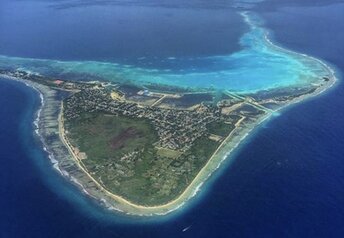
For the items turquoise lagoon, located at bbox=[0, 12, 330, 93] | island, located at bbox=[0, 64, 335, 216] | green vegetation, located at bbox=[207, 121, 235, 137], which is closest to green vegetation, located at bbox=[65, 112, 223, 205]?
island, located at bbox=[0, 64, 335, 216]

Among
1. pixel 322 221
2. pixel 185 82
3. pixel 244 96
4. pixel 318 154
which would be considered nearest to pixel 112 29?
pixel 185 82

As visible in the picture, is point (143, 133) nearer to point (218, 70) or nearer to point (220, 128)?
point (220, 128)

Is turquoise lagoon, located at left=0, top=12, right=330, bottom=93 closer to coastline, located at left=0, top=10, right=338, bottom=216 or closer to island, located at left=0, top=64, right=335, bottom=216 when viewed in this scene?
island, located at left=0, top=64, right=335, bottom=216

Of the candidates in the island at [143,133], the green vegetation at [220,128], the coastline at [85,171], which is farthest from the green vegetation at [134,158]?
the green vegetation at [220,128]

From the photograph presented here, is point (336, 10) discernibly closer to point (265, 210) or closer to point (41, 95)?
point (41, 95)

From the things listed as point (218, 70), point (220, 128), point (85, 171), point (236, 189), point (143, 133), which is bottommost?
point (85, 171)

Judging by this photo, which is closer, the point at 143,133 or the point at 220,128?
the point at 143,133

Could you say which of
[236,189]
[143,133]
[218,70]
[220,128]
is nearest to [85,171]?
[143,133]
